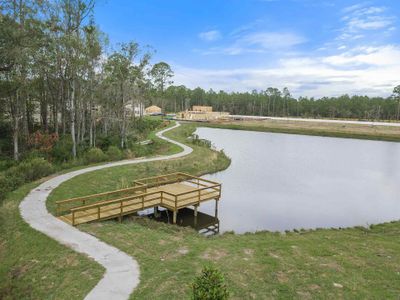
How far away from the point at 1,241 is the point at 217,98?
120m

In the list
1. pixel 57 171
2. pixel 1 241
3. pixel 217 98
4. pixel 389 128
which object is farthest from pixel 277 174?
pixel 217 98

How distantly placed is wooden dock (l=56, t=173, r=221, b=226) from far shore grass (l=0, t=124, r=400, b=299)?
0.65 m

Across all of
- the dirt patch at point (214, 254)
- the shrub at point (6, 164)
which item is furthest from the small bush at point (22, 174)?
the dirt patch at point (214, 254)

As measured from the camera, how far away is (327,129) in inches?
2763

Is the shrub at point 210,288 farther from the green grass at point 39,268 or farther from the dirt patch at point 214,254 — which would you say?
the dirt patch at point 214,254

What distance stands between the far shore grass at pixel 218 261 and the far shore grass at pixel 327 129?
55.0m

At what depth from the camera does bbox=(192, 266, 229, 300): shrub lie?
4.81 meters

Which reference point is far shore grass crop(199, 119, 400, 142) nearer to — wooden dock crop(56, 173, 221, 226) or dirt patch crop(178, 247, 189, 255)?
wooden dock crop(56, 173, 221, 226)

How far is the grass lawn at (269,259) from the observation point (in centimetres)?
724

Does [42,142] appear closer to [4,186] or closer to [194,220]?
[4,186]

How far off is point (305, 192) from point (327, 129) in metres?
55.6

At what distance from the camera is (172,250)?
9547mm

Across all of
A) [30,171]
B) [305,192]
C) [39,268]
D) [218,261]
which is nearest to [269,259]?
[218,261]

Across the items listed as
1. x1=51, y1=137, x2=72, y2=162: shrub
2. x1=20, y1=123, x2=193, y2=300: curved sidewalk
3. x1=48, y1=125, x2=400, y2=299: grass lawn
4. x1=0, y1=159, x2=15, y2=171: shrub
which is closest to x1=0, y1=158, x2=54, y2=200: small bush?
x1=20, y1=123, x2=193, y2=300: curved sidewalk
